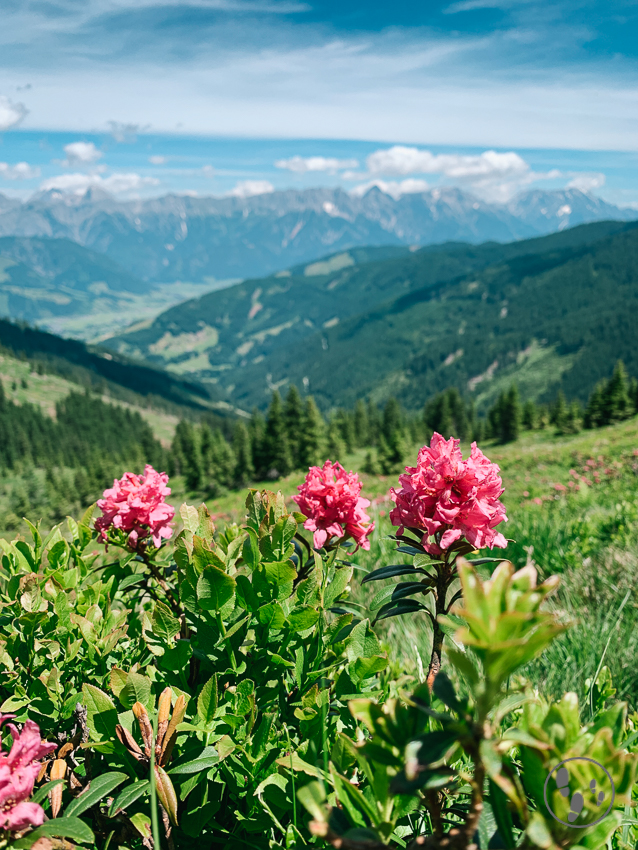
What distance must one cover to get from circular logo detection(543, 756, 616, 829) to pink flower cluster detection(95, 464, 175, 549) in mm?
1934

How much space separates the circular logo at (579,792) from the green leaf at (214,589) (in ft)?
2.88

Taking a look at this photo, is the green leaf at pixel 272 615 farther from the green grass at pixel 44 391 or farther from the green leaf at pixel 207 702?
the green grass at pixel 44 391

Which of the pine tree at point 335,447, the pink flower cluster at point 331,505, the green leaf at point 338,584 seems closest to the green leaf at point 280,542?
the green leaf at point 338,584

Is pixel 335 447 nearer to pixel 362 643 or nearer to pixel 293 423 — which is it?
pixel 293 423

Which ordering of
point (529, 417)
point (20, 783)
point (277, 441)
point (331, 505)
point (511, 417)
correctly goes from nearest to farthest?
point (20, 783)
point (331, 505)
point (277, 441)
point (511, 417)
point (529, 417)

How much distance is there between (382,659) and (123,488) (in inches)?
61.6

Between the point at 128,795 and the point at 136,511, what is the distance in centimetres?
139

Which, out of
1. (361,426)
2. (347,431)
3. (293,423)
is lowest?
(361,426)

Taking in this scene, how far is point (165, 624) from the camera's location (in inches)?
65.5

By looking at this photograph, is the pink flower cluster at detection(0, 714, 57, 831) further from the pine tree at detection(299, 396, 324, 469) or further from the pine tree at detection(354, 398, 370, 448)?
the pine tree at detection(354, 398, 370, 448)

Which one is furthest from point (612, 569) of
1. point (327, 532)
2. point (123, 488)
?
point (123, 488)

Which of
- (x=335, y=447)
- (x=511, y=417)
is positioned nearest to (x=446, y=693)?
(x=335, y=447)

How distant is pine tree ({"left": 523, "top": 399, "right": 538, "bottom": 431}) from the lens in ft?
200

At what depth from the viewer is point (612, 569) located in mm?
4137
